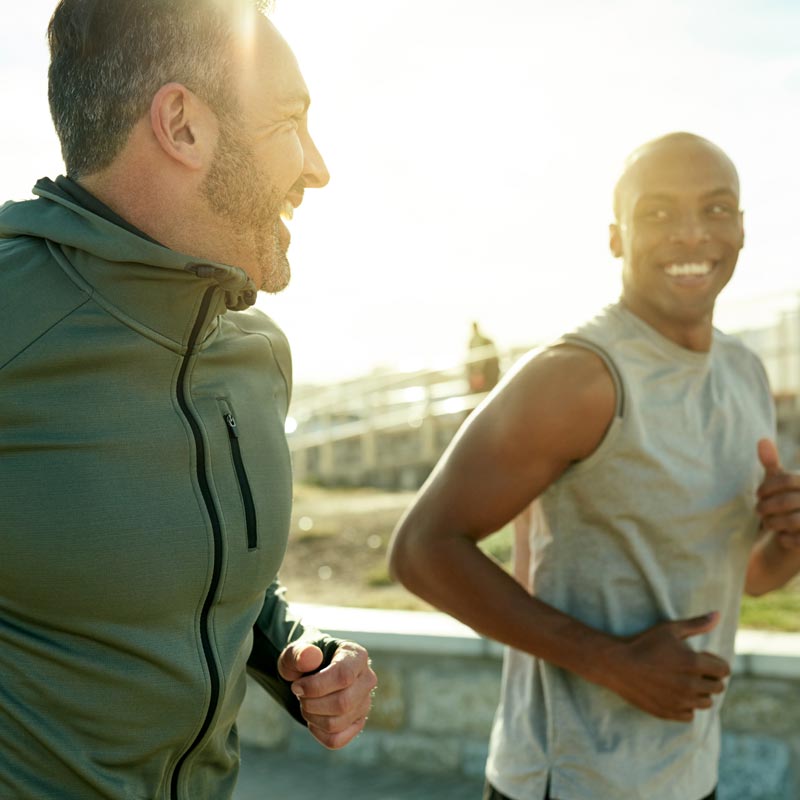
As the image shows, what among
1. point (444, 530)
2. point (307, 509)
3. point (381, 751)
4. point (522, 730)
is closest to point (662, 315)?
point (444, 530)

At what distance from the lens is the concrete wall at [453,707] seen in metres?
4.39

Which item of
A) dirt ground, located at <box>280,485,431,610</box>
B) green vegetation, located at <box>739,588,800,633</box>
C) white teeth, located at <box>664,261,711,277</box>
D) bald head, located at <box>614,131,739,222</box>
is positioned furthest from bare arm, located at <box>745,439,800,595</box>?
dirt ground, located at <box>280,485,431,610</box>

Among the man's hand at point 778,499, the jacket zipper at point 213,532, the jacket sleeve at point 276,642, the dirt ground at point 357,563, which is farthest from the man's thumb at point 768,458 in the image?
the dirt ground at point 357,563

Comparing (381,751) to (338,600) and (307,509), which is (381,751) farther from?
(307,509)

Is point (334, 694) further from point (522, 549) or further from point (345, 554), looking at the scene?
point (345, 554)

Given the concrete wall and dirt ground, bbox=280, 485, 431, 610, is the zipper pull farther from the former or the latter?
dirt ground, bbox=280, 485, 431, 610

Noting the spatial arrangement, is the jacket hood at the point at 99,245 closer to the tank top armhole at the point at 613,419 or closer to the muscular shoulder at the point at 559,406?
the muscular shoulder at the point at 559,406

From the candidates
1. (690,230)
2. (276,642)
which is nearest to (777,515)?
(690,230)

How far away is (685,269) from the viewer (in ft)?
9.75

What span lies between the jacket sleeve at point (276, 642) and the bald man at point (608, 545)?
1.91 feet

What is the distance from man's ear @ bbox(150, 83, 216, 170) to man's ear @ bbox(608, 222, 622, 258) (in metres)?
1.50

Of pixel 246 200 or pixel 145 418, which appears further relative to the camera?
pixel 246 200

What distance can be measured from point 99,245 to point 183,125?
0.80 feet

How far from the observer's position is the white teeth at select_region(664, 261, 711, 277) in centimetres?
297
